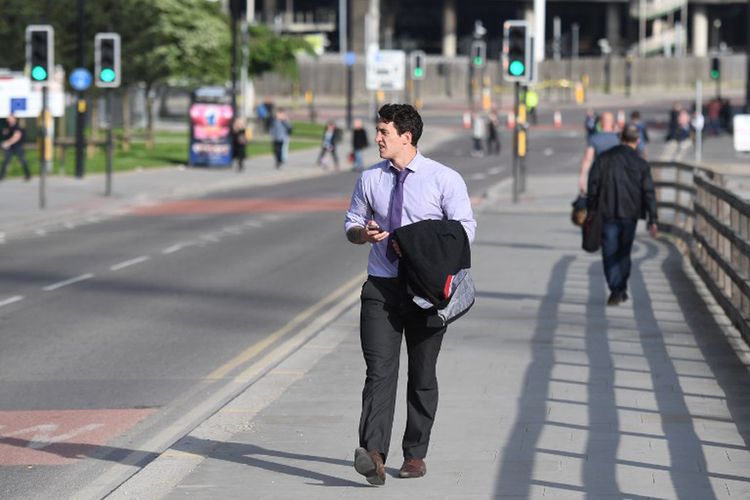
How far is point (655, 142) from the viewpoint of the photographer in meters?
68.7

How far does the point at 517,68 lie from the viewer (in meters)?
32.9

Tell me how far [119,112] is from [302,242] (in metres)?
52.9

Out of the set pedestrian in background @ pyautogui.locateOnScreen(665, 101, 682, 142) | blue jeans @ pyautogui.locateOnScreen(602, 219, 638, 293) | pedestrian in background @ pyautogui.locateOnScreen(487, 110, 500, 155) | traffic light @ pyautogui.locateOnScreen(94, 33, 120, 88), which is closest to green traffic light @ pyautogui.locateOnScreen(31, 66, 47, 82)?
traffic light @ pyautogui.locateOnScreen(94, 33, 120, 88)

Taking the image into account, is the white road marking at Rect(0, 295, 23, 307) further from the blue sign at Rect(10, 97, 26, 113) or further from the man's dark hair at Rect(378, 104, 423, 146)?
the blue sign at Rect(10, 97, 26, 113)

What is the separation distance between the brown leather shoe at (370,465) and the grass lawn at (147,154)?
37002 millimetres

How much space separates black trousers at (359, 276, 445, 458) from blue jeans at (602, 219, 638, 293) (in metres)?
8.36

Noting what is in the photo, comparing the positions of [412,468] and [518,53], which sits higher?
[518,53]

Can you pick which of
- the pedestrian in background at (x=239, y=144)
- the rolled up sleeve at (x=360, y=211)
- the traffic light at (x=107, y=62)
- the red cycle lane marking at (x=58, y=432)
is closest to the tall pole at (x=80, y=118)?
the traffic light at (x=107, y=62)

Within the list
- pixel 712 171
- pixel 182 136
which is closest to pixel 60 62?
pixel 182 136

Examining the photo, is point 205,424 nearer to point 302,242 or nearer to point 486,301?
point 486,301

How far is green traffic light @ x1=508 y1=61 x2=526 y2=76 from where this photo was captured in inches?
1293

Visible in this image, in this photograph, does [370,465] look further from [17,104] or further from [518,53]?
[17,104]

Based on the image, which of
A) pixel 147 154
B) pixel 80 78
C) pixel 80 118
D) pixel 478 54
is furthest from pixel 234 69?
pixel 478 54

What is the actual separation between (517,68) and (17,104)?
31.6 feet
